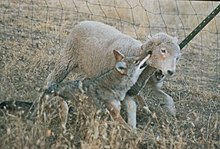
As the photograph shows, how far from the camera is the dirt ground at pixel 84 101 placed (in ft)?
16.7

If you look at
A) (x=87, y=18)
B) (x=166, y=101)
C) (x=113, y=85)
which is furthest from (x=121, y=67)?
(x=87, y=18)

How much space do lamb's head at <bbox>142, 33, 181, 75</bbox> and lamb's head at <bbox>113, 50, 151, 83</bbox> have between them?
0.53 ft

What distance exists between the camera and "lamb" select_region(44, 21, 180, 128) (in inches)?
253

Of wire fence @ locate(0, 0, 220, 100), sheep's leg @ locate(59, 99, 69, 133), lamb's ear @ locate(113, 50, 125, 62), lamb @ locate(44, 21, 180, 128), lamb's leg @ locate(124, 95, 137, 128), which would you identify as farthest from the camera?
wire fence @ locate(0, 0, 220, 100)

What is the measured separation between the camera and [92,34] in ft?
23.1

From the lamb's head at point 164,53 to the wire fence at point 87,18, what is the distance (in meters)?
1.51

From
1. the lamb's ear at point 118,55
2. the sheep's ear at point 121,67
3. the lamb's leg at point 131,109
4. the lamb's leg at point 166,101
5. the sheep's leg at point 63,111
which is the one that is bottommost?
the lamb's leg at point 166,101

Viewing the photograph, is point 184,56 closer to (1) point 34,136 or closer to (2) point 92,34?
(2) point 92,34

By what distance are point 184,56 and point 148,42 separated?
351 centimetres

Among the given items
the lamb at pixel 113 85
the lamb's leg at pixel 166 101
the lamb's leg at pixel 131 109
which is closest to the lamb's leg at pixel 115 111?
the lamb at pixel 113 85

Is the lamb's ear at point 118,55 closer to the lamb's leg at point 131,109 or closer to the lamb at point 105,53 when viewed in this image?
the lamb at point 105,53

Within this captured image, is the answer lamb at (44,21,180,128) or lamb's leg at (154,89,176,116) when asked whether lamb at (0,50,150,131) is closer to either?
lamb at (44,21,180,128)

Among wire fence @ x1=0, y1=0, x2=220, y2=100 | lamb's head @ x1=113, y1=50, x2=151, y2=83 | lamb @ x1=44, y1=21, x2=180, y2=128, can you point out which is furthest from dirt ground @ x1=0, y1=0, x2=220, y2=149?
lamb's head @ x1=113, y1=50, x2=151, y2=83

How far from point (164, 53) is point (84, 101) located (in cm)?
108
